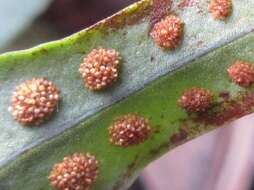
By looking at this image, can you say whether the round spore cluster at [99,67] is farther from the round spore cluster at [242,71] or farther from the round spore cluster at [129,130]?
the round spore cluster at [242,71]

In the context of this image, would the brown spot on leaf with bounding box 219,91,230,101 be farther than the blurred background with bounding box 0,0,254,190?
No

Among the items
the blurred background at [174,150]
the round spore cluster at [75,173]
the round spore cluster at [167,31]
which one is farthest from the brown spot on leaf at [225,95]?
the blurred background at [174,150]

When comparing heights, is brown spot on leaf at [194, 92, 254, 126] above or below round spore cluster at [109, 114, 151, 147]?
below

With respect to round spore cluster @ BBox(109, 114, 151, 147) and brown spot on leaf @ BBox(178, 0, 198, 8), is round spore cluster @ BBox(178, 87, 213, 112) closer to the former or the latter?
round spore cluster @ BBox(109, 114, 151, 147)

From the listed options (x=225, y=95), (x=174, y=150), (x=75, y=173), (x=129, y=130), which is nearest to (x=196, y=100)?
(x=225, y=95)

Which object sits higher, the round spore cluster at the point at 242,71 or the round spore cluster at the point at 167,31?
the round spore cluster at the point at 167,31

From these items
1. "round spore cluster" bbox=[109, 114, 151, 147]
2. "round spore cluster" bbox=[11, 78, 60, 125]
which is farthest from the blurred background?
"round spore cluster" bbox=[109, 114, 151, 147]

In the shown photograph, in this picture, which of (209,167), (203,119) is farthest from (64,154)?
(209,167)
